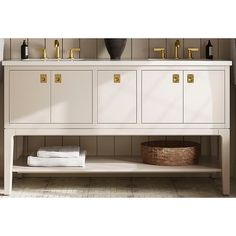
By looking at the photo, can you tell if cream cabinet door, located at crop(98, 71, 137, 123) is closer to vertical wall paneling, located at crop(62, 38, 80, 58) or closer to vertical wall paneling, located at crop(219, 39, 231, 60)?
vertical wall paneling, located at crop(62, 38, 80, 58)

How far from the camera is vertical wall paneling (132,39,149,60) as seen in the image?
345 cm

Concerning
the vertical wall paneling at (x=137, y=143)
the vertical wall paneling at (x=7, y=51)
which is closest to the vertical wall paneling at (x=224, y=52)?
the vertical wall paneling at (x=137, y=143)

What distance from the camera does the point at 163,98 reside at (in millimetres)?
2957

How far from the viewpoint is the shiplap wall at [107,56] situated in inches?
136

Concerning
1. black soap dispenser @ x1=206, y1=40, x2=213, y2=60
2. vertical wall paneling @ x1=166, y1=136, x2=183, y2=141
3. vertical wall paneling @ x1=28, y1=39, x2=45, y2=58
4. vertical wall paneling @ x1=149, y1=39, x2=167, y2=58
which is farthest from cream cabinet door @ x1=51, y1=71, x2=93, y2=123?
black soap dispenser @ x1=206, y1=40, x2=213, y2=60

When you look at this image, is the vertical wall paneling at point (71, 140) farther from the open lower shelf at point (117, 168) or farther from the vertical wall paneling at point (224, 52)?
the vertical wall paneling at point (224, 52)

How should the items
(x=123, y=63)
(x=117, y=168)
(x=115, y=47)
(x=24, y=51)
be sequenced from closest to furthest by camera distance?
(x=123, y=63) → (x=117, y=168) → (x=115, y=47) → (x=24, y=51)

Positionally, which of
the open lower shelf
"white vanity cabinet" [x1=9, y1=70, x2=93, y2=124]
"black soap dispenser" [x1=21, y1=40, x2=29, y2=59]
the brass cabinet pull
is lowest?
the open lower shelf

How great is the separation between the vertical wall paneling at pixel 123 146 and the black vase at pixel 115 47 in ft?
2.09

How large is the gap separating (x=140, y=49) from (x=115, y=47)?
32cm

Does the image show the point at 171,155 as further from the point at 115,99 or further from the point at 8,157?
the point at 8,157

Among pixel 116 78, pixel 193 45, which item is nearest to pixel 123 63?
pixel 116 78

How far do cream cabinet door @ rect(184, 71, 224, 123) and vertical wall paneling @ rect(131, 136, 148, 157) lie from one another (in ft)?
2.10
